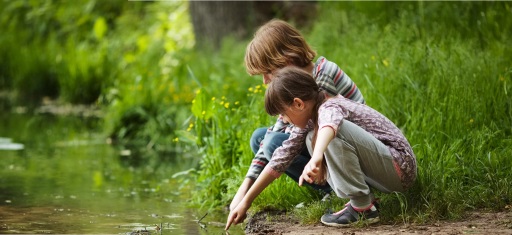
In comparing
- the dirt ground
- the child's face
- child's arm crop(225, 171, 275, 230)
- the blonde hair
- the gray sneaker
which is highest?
the blonde hair

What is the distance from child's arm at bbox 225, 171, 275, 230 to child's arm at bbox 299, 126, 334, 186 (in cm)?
36

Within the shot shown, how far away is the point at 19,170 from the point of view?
686 centimetres

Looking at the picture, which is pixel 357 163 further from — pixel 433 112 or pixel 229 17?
pixel 229 17

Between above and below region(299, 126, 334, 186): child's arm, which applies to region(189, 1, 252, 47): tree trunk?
above

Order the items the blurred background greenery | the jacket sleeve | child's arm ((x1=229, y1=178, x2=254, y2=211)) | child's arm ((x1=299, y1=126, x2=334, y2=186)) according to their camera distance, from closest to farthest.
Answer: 1. child's arm ((x1=299, y1=126, x2=334, y2=186))
2. child's arm ((x1=229, y1=178, x2=254, y2=211))
3. the jacket sleeve
4. the blurred background greenery

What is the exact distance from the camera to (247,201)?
13.3 ft

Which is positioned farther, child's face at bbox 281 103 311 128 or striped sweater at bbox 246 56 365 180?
striped sweater at bbox 246 56 365 180

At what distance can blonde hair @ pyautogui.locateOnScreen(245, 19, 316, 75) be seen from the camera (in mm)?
4336

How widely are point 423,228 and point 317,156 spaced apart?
72cm

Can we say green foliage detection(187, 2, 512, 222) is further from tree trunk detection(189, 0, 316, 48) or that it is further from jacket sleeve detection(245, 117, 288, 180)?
tree trunk detection(189, 0, 316, 48)

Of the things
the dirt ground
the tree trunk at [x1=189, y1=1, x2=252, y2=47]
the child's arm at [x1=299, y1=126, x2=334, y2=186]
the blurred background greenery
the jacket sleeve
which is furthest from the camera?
the tree trunk at [x1=189, y1=1, x2=252, y2=47]

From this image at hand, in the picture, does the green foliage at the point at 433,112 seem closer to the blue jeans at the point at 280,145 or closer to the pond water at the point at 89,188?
the blue jeans at the point at 280,145

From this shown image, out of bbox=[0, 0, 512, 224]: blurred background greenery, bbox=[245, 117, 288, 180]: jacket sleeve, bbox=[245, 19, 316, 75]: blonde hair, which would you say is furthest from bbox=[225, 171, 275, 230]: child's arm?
bbox=[245, 19, 316, 75]: blonde hair

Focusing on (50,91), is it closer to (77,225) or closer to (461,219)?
(77,225)
